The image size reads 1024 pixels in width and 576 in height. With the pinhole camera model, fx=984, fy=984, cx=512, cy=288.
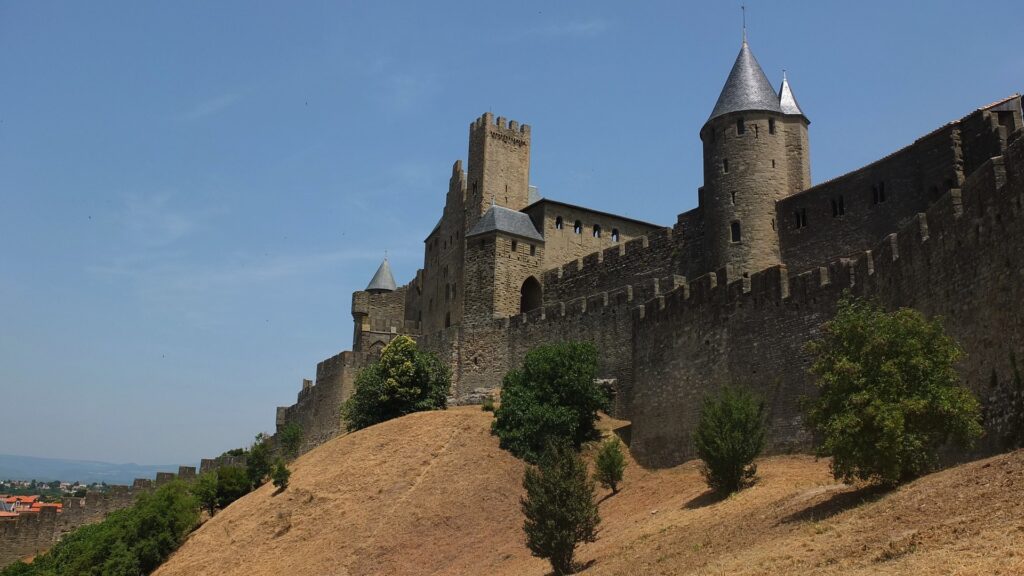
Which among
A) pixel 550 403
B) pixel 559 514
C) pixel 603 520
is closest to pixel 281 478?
pixel 550 403

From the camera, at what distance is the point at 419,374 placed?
43.2m

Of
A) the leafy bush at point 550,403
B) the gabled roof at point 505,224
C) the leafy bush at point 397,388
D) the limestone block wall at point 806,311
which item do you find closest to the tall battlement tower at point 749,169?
the limestone block wall at point 806,311

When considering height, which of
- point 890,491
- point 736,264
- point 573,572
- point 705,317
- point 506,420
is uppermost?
point 736,264

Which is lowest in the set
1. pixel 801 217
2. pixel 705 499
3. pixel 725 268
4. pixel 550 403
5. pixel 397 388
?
pixel 705 499

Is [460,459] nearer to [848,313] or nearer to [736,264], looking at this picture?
[736,264]

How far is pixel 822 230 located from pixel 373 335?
29369 mm

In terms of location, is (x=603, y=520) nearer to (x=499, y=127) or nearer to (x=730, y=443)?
(x=730, y=443)

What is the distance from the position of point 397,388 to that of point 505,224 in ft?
40.3

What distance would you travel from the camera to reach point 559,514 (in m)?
21.1

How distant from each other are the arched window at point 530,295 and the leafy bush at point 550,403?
14.6 metres

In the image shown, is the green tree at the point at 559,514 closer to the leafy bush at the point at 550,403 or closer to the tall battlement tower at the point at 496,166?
the leafy bush at the point at 550,403

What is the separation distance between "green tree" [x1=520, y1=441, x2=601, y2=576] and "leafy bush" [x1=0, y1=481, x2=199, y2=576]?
21.7m

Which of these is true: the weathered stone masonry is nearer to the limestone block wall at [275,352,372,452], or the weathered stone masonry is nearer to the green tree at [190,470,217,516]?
the limestone block wall at [275,352,372,452]

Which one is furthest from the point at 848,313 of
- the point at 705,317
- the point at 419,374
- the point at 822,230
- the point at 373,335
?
the point at 373,335
